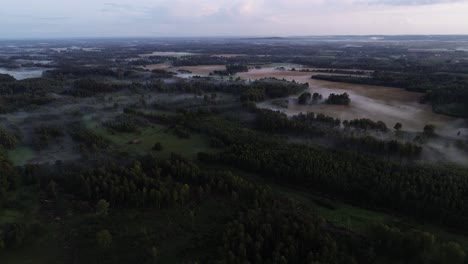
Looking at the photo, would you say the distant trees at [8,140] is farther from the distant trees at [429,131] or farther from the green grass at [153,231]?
the distant trees at [429,131]

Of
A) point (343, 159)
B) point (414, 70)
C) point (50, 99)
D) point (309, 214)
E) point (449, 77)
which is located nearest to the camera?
point (309, 214)

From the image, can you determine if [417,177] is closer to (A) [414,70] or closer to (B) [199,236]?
(B) [199,236]

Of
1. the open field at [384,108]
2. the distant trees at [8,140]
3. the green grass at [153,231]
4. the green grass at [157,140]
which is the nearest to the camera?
the green grass at [153,231]

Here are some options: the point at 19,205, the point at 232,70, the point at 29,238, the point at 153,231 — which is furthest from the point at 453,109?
the point at 232,70

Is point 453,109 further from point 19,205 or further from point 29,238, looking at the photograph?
point 19,205

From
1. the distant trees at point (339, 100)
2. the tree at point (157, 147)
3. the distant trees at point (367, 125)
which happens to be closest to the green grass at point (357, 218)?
the tree at point (157, 147)

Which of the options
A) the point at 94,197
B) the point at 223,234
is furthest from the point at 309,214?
the point at 94,197
